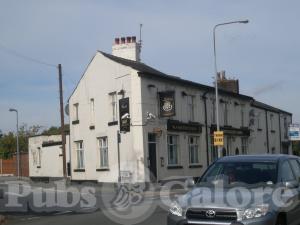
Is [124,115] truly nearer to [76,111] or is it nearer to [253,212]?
[76,111]

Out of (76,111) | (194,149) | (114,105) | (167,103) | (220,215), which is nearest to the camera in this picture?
(220,215)

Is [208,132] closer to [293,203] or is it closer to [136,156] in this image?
[136,156]

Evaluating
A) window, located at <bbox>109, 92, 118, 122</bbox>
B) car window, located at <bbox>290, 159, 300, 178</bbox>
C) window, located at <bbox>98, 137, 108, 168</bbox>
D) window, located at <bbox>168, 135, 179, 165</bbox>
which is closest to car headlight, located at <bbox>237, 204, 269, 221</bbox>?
car window, located at <bbox>290, 159, 300, 178</bbox>

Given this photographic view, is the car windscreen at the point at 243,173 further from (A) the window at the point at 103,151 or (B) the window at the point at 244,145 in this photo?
(B) the window at the point at 244,145

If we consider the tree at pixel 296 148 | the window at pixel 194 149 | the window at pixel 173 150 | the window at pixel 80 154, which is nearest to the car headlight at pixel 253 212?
the window at pixel 173 150

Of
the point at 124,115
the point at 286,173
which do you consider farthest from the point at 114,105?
the point at 286,173

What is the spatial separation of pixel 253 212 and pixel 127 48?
33.7m

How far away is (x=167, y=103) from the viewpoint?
3469 centimetres

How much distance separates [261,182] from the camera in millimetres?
9562

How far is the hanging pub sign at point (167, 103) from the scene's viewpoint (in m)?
34.4

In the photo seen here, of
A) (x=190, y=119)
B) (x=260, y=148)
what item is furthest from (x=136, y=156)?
(x=260, y=148)

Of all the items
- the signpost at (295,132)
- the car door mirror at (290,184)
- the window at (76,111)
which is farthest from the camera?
the signpost at (295,132)

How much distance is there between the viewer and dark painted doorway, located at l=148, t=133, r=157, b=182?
112 ft

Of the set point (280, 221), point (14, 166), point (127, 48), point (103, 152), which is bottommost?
point (14, 166)
